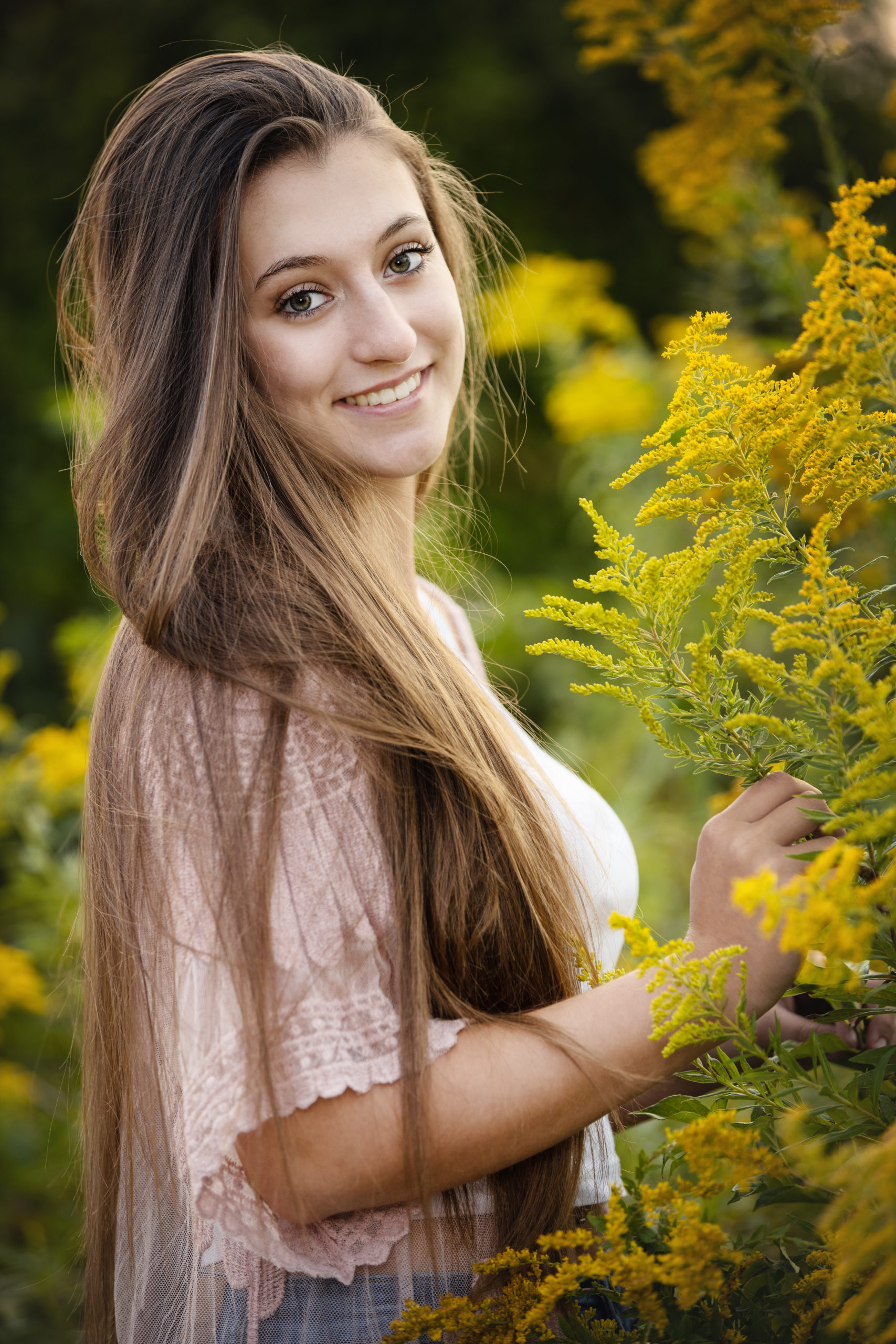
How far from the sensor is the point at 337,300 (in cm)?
123

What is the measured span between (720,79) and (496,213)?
271 cm

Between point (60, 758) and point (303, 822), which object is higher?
point (303, 822)

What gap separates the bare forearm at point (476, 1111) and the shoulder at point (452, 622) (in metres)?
0.69

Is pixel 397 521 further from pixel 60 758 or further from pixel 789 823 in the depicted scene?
pixel 60 758

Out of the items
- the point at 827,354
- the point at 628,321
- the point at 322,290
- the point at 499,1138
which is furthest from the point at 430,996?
the point at 628,321

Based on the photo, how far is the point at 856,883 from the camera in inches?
31.9

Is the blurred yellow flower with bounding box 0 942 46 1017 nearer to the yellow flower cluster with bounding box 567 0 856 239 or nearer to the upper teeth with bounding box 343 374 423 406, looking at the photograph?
the upper teeth with bounding box 343 374 423 406

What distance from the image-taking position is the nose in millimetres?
1220

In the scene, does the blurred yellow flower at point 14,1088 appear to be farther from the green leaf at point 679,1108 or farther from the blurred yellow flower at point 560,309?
the blurred yellow flower at point 560,309

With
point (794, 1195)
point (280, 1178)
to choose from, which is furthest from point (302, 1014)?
point (794, 1195)

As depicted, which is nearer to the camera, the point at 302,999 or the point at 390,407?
the point at 302,999

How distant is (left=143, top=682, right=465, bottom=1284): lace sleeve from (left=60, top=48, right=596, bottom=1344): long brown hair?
0.06 ft

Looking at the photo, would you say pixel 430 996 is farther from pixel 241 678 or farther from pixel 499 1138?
pixel 241 678

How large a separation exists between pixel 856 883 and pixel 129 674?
32.0 inches
